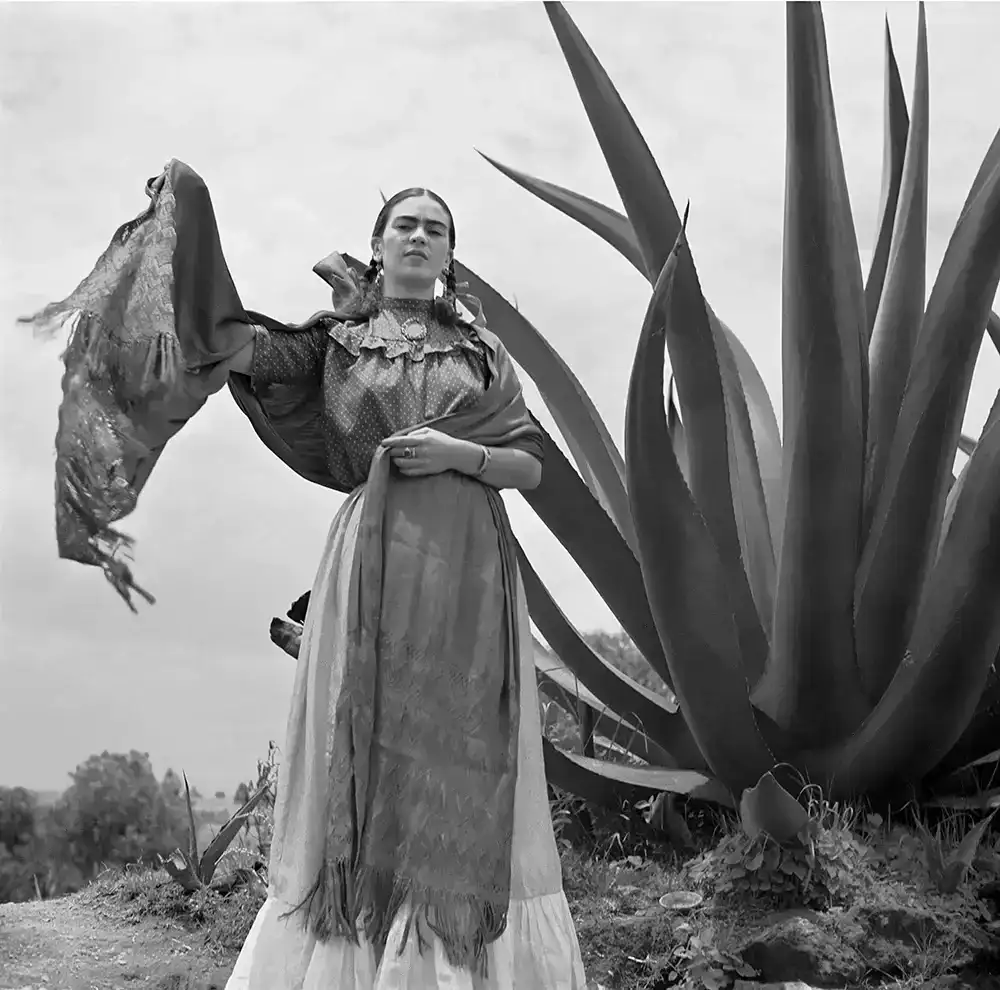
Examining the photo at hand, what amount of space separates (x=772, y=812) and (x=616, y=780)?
1.96 feet

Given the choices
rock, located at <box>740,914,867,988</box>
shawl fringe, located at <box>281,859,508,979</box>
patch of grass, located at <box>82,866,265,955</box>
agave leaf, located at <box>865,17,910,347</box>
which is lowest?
rock, located at <box>740,914,867,988</box>

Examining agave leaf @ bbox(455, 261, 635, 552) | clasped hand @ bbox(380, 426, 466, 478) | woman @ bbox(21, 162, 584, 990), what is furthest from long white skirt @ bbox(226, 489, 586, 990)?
agave leaf @ bbox(455, 261, 635, 552)

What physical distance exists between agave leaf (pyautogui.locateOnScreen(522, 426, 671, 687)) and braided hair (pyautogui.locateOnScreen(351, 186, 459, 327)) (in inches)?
22.0

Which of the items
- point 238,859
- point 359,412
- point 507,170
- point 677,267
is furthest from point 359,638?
point 507,170

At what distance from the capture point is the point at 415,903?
71.4 inches

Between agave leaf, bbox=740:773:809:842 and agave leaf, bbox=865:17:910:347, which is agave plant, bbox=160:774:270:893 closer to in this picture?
agave leaf, bbox=740:773:809:842

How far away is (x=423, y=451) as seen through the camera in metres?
1.91

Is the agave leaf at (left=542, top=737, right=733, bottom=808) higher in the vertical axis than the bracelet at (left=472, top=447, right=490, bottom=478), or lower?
lower

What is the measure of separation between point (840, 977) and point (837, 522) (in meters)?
0.85

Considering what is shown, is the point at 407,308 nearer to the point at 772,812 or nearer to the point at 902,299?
the point at 772,812

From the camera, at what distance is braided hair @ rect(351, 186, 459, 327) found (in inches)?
80.5

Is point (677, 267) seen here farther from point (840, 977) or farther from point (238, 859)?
point (238, 859)

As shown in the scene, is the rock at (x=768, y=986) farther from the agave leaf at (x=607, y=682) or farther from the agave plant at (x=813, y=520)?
the agave leaf at (x=607, y=682)

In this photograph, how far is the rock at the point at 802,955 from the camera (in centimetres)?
220
